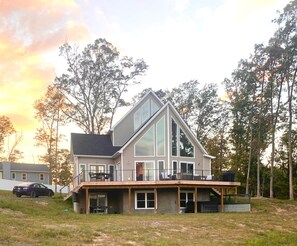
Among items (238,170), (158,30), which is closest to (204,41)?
(158,30)

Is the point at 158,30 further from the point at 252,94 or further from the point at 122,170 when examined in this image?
the point at 252,94

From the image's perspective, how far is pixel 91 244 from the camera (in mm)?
14234

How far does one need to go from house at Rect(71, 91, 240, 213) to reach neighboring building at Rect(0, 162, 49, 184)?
27.9 m

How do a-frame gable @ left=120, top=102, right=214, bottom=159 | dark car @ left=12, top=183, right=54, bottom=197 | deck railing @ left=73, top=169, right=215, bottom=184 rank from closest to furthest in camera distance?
deck railing @ left=73, top=169, right=215, bottom=184 < a-frame gable @ left=120, top=102, right=214, bottom=159 < dark car @ left=12, top=183, right=54, bottom=197

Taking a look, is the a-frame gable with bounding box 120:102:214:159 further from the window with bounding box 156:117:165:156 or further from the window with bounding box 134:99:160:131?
the window with bounding box 134:99:160:131

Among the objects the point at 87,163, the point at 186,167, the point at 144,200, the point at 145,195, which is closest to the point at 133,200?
the point at 144,200

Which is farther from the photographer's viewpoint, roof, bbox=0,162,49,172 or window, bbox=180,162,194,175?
roof, bbox=0,162,49,172

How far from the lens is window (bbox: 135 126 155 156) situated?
32094mm

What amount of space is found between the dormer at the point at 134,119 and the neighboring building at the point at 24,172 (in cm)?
2918

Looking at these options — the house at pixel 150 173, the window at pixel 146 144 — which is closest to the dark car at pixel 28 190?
the house at pixel 150 173

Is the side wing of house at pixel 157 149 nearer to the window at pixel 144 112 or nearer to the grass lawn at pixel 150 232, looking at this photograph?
the window at pixel 144 112

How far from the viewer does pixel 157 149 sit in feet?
105

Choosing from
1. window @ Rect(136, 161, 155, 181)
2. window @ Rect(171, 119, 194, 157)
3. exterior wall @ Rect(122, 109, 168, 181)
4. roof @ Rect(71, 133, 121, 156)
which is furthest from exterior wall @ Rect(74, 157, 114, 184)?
window @ Rect(171, 119, 194, 157)

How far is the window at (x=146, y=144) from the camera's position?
A: 105 feet
